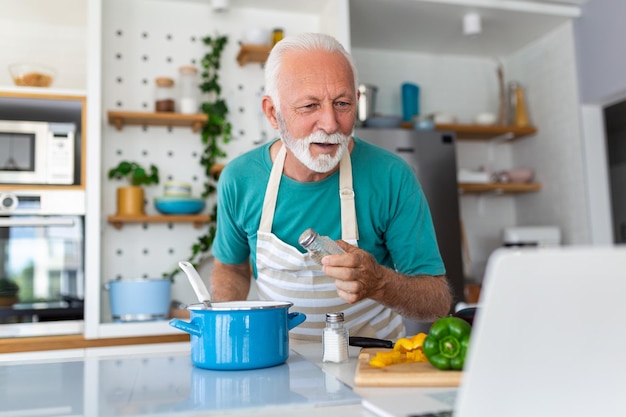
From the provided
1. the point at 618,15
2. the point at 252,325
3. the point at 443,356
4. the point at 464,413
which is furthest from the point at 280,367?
the point at 618,15

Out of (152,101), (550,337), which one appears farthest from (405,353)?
(152,101)

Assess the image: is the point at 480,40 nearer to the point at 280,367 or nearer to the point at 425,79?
the point at 425,79

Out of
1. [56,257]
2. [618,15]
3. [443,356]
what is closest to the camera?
[443,356]

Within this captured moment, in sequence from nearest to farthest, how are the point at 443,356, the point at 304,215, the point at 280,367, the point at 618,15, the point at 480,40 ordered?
the point at 443,356, the point at 280,367, the point at 304,215, the point at 618,15, the point at 480,40

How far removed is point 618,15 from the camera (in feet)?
11.2

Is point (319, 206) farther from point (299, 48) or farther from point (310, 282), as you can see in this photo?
point (299, 48)

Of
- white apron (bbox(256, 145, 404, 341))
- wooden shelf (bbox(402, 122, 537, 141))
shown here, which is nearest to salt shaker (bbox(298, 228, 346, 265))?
white apron (bbox(256, 145, 404, 341))

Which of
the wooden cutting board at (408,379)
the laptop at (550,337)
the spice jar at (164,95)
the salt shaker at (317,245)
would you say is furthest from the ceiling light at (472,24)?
the laptop at (550,337)

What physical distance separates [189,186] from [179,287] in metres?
0.54

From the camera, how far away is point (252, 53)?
10.8ft

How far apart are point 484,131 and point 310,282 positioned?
8.92ft

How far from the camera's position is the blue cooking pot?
3.36ft

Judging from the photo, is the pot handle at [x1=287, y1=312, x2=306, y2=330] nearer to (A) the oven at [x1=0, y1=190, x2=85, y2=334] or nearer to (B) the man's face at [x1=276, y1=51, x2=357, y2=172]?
(B) the man's face at [x1=276, y1=51, x2=357, y2=172]

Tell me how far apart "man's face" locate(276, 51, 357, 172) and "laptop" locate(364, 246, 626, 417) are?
974mm
